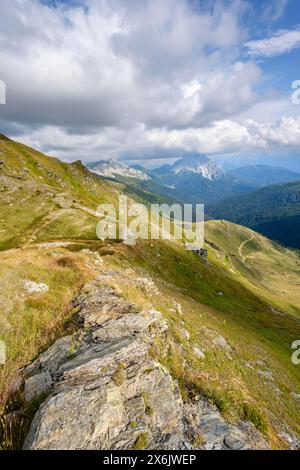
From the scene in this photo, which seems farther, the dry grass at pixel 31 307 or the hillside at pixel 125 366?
the dry grass at pixel 31 307

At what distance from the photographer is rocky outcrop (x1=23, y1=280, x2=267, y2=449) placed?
28.7 feet

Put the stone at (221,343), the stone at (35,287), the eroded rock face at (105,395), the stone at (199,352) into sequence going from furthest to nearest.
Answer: the stone at (221,343), the stone at (199,352), the stone at (35,287), the eroded rock face at (105,395)

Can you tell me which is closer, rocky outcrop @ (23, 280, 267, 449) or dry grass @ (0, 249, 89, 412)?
rocky outcrop @ (23, 280, 267, 449)

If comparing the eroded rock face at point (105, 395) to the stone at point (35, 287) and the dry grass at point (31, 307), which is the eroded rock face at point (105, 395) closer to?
the dry grass at point (31, 307)

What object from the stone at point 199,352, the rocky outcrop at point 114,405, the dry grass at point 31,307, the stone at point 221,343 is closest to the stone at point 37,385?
the rocky outcrop at point 114,405

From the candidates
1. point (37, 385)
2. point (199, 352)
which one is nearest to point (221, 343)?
point (199, 352)

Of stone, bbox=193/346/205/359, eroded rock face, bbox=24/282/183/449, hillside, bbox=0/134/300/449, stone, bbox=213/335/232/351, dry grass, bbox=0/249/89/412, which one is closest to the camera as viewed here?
eroded rock face, bbox=24/282/183/449

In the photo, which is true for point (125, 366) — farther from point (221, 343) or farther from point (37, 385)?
point (221, 343)

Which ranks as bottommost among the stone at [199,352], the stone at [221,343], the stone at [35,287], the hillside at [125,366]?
the stone at [221,343]

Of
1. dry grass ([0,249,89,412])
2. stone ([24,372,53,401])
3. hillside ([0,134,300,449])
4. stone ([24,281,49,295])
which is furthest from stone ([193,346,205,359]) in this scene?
stone ([24,372,53,401])

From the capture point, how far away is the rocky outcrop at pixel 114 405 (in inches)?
344

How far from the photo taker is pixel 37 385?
11000mm

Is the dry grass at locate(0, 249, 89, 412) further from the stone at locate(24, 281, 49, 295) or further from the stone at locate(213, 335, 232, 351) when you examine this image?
the stone at locate(213, 335, 232, 351)

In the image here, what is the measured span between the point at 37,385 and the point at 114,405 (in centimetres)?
353
